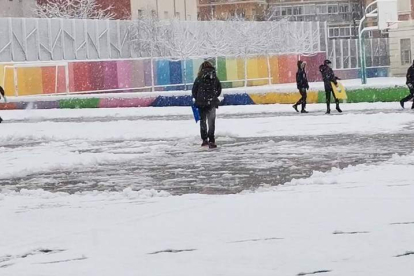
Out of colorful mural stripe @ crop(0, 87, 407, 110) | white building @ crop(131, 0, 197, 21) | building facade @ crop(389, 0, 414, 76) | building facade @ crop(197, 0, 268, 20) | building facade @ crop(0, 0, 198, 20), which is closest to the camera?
colorful mural stripe @ crop(0, 87, 407, 110)

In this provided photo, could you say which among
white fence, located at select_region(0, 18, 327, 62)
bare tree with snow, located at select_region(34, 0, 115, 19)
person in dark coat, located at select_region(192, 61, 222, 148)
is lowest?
person in dark coat, located at select_region(192, 61, 222, 148)

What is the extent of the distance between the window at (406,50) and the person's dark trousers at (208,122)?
153ft

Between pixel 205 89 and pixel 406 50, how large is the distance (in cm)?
4704

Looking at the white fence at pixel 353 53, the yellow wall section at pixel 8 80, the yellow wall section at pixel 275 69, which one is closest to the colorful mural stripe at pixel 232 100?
the yellow wall section at pixel 8 80

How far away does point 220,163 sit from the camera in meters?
Answer: 15.4

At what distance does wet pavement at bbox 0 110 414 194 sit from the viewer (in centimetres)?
1280

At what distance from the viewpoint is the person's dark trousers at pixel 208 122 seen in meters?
18.5

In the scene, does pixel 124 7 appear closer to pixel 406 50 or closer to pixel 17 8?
pixel 17 8

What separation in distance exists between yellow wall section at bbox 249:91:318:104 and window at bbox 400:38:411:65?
99.3 feet

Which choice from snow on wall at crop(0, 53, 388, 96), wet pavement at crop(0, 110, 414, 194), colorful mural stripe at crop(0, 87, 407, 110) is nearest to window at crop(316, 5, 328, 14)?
snow on wall at crop(0, 53, 388, 96)

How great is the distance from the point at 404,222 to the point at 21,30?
40.8 m

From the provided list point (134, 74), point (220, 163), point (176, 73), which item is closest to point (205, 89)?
point (220, 163)

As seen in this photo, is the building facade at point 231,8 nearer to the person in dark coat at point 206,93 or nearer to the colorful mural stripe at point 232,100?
the colorful mural stripe at point 232,100

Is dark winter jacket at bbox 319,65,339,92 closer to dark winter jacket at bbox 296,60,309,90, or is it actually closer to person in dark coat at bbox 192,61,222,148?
dark winter jacket at bbox 296,60,309,90
